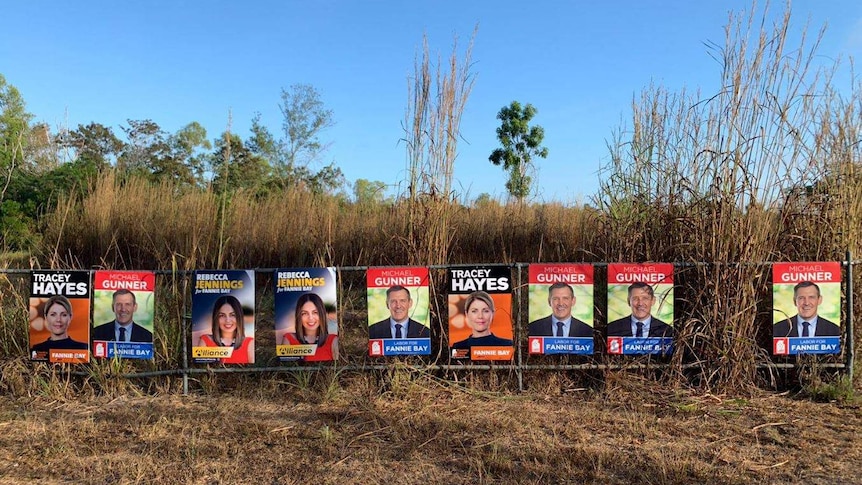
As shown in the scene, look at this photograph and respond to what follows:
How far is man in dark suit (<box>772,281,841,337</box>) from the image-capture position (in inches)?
180

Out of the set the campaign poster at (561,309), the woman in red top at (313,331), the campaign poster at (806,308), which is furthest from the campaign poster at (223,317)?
the campaign poster at (806,308)

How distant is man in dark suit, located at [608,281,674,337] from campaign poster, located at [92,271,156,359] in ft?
14.9

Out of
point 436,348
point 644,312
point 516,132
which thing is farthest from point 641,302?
point 516,132

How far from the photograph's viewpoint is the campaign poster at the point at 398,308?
183 inches

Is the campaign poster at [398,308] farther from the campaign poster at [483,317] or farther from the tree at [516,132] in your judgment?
the tree at [516,132]

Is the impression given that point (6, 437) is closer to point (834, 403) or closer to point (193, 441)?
point (193, 441)

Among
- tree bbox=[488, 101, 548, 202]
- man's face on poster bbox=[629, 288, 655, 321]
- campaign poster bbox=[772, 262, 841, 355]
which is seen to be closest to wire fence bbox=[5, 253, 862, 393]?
campaign poster bbox=[772, 262, 841, 355]

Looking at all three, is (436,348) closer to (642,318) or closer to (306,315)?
(306,315)

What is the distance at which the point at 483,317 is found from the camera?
4.65 meters

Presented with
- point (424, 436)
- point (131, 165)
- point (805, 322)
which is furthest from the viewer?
point (131, 165)

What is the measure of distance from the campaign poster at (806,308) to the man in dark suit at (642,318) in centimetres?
100

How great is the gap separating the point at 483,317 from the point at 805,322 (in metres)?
2.96

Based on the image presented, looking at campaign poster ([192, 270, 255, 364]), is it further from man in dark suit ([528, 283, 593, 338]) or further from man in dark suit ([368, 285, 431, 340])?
man in dark suit ([528, 283, 593, 338])

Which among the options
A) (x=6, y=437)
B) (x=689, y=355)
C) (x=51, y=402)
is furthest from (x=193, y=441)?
(x=689, y=355)
